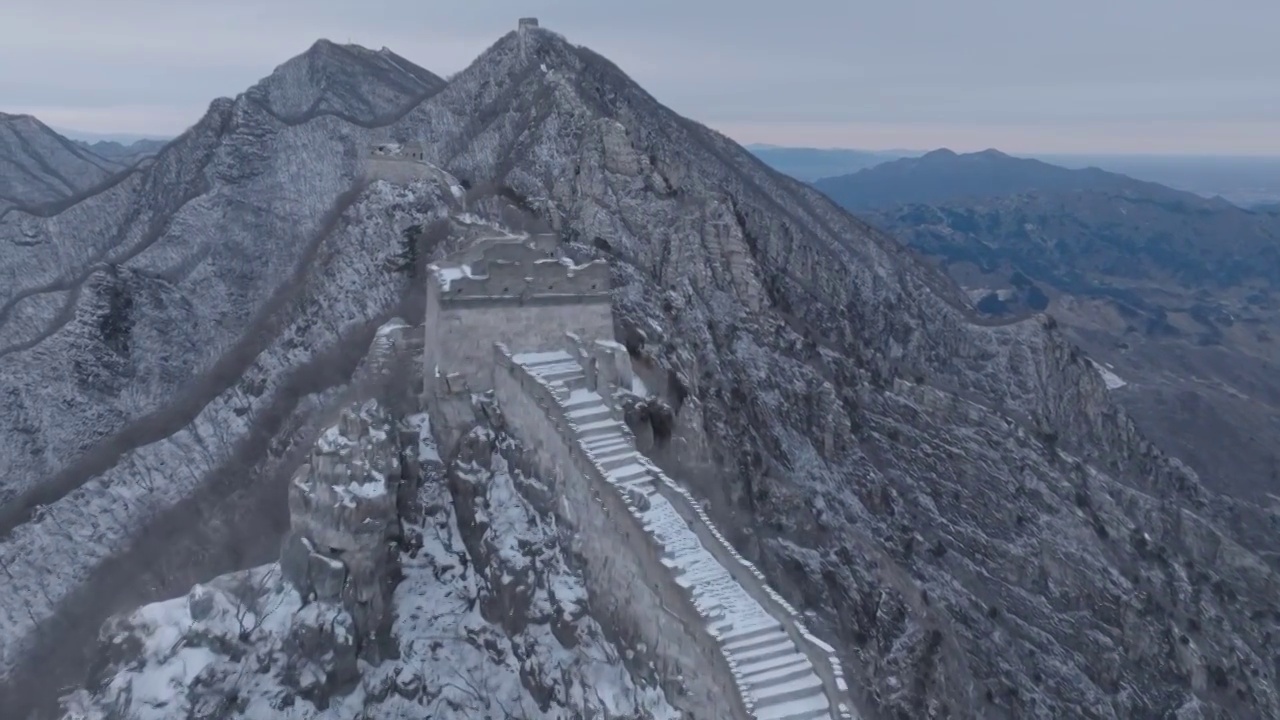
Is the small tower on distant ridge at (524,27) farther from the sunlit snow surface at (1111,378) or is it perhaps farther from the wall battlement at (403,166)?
the sunlit snow surface at (1111,378)

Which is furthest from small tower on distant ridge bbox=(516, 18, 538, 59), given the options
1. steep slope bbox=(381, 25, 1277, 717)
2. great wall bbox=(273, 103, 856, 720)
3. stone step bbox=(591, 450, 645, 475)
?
stone step bbox=(591, 450, 645, 475)

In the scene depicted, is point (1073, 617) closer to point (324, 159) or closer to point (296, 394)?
point (296, 394)

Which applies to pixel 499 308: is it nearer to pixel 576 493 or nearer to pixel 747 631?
pixel 576 493

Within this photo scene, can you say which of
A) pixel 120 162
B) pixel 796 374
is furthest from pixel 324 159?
pixel 120 162

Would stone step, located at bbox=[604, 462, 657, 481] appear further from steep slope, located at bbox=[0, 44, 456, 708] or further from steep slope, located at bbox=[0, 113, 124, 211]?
steep slope, located at bbox=[0, 113, 124, 211]

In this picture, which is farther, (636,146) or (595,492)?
(636,146)

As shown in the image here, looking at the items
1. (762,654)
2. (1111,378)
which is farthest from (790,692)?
(1111,378)
